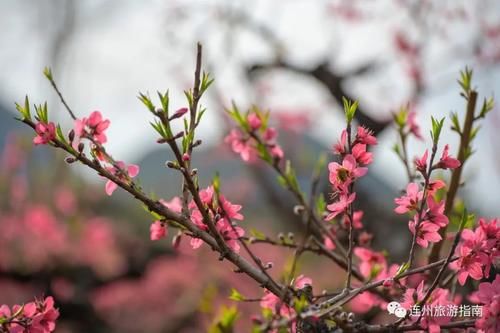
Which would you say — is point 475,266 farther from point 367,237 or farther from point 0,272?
point 0,272

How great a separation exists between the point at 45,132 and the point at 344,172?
841 mm

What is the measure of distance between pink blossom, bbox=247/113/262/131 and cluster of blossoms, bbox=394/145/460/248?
690 millimetres

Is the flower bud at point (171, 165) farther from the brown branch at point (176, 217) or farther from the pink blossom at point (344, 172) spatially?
the pink blossom at point (344, 172)

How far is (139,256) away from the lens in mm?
9758

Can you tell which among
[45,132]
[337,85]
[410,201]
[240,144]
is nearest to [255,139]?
Answer: [240,144]

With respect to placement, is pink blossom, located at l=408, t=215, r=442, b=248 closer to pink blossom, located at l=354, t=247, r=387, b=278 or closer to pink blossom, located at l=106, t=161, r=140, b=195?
pink blossom, located at l=354, t=247, r=387, b=278

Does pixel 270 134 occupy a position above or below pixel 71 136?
above

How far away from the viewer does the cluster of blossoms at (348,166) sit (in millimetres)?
1499

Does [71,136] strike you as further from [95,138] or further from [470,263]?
[470,263]

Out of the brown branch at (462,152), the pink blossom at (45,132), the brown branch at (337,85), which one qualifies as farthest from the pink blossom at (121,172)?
the brown branch at (337,85)

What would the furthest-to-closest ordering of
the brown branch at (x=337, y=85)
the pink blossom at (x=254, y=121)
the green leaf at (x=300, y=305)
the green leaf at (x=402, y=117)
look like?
1. the brown branch at (x=337, y=85)
2. the green leaf at (x=402, y=117)
3. the pink blossom at (x=254, y=121)
4. the green leaf at (x=300, y=305)

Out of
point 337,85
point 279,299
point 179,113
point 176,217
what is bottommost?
point 279,299

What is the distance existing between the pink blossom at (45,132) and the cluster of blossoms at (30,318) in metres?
0.46

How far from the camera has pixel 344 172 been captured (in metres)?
1.51
